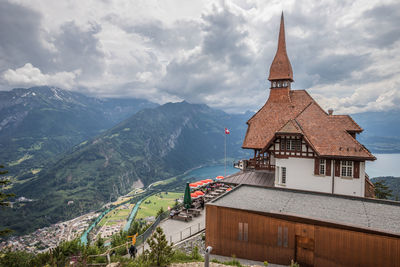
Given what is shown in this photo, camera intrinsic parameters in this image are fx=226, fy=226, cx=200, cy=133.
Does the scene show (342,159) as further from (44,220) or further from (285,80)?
(44,220)

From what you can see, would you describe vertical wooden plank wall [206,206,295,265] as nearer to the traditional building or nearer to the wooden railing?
the traditional building

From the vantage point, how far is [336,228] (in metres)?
9.10

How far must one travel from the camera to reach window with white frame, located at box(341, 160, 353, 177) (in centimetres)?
1732

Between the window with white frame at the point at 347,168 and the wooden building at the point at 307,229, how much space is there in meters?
5.47

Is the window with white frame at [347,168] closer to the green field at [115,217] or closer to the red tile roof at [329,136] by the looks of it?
the red tile roof at [329,136]

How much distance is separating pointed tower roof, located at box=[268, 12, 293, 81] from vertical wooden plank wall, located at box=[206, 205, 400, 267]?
2122 cm

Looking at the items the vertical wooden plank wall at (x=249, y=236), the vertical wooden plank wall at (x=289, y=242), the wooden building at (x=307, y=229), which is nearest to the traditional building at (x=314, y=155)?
the wooden building at (x=307, y=229)

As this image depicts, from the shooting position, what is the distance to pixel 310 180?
61.5 ft

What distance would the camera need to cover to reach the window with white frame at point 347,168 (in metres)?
17.3

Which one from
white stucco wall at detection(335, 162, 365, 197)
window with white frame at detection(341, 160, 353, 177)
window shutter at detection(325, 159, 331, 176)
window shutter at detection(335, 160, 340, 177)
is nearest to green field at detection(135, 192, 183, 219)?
window shutter at detection(325, 159, 331, 176)

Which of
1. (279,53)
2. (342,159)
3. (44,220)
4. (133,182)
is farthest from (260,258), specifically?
(133,182)

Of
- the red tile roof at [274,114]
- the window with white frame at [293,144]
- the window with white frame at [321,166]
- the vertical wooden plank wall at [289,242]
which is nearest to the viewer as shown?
the vertical wooden plank wall at [289,242]

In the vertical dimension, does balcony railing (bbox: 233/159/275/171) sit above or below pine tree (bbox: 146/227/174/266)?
above

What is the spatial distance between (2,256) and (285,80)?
2996 centimetres
